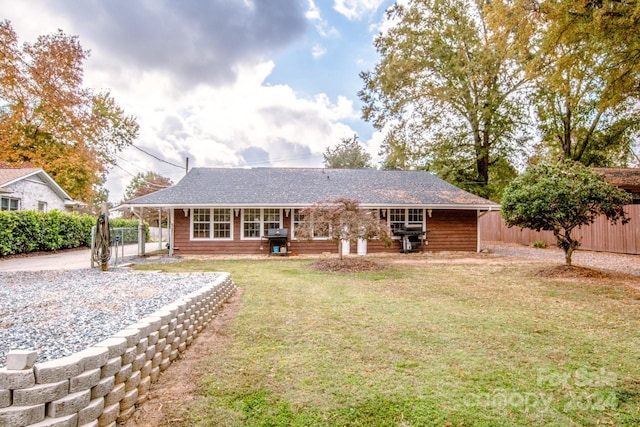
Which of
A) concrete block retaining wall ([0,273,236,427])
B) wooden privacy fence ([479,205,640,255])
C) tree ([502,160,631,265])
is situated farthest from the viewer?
wooden privacy fence ([479,205,640,255])

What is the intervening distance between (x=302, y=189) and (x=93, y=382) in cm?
1300

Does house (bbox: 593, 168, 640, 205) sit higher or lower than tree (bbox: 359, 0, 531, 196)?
lower

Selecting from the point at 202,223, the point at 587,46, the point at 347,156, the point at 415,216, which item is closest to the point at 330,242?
the point at 415,216

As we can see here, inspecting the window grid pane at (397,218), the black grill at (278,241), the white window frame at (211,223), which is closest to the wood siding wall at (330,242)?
the white window frame at (211,223)

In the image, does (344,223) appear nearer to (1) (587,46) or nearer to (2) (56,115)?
(1) (587,46)

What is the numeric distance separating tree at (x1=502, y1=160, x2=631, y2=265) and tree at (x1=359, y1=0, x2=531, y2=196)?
37.8 ft

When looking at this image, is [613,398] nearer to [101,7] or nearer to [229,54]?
[229,54]

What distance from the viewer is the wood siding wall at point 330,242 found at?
13.3m

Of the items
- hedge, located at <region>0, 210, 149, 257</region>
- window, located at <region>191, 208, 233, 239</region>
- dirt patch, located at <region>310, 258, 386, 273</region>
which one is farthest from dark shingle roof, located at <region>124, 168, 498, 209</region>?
dirt patch, located at <region>310, 258, 386, 273</region>

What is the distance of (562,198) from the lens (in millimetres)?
8062

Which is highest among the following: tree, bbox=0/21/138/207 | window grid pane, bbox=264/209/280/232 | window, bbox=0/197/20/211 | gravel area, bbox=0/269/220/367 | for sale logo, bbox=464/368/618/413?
tree, bbox=0/21/138/207

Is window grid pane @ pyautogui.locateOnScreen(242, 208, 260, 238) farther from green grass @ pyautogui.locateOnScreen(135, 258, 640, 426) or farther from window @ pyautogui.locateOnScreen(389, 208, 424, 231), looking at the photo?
green grass @ pyautogui.locateOnScreen(135, 258, 640, 426)

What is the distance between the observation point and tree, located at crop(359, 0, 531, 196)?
19.1 m

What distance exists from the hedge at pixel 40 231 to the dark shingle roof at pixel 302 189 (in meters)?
2.68
